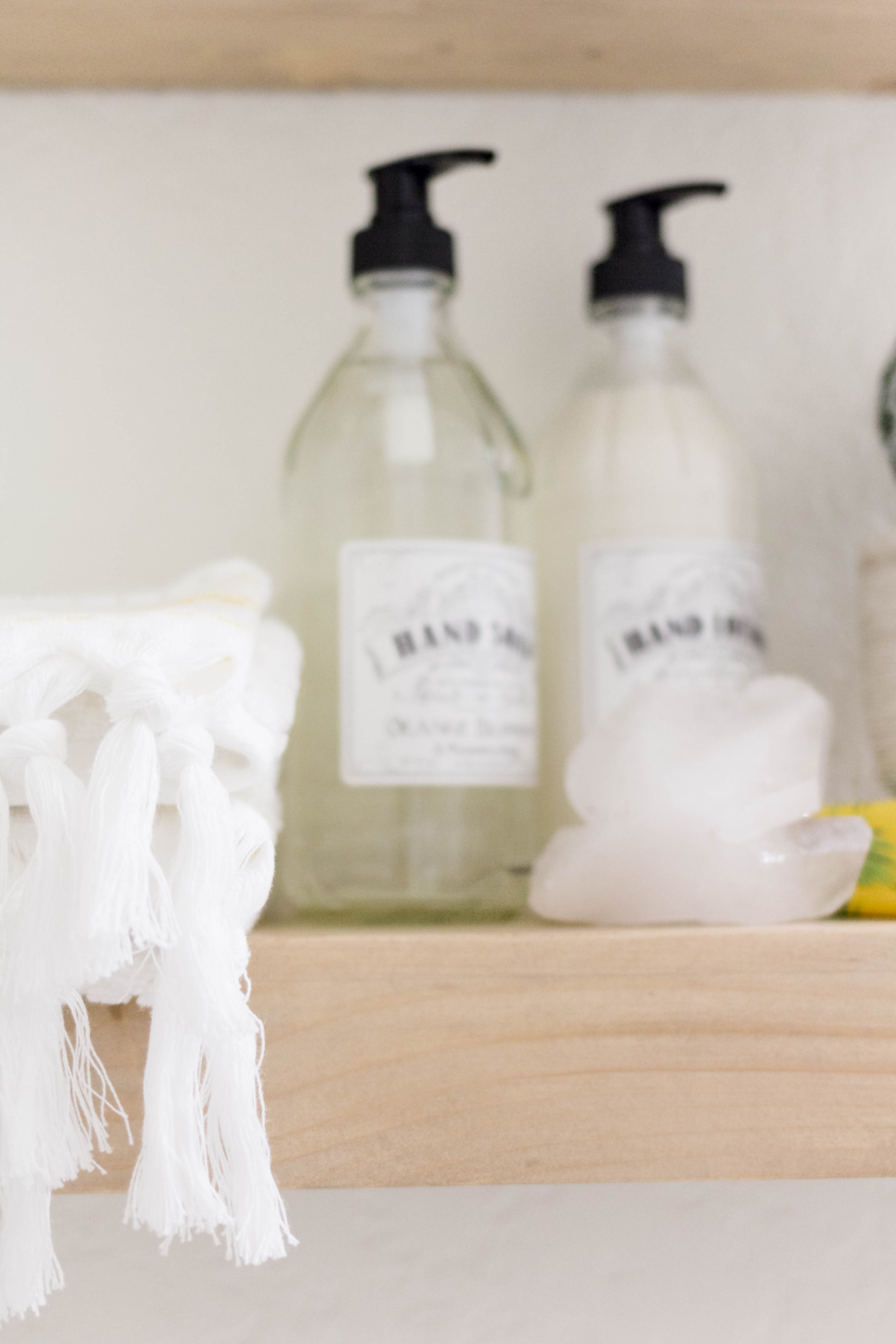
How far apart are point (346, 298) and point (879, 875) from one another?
0.33 metres

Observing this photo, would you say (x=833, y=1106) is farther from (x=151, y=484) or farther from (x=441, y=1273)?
(x=151, y=484)

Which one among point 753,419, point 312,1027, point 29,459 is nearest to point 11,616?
point 312,1027

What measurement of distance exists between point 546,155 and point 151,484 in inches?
9.0

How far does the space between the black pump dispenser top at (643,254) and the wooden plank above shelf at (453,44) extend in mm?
71

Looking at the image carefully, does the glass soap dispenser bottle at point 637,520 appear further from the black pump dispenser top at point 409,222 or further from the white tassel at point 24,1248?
the white tassel at point 24,1248

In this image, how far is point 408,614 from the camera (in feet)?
1.31

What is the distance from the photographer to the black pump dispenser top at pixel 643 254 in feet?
1.53

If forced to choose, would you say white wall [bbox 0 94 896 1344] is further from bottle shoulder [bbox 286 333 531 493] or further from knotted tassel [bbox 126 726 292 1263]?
knotted tassel [bbox 126 726 292 1263]

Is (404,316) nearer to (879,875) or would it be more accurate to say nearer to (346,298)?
(346,298)

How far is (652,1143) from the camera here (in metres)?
0.29

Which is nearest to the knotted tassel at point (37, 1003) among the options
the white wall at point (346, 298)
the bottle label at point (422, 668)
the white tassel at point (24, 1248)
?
the white tassel at point (24, 1248)

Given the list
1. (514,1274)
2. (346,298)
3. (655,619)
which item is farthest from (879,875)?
(346,298)

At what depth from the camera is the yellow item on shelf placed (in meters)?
0.37

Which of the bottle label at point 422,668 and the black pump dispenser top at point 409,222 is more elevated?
the black pump dispenser top at point 409,222
